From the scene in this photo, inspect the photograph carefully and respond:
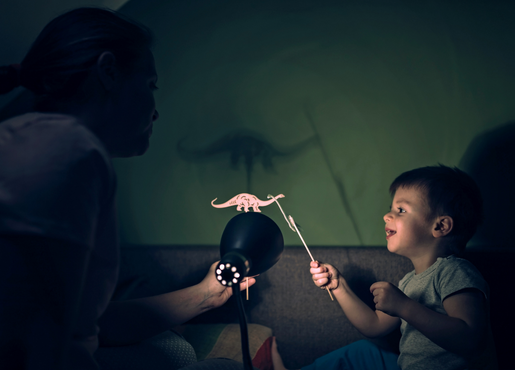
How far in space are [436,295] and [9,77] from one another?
119 centimetres

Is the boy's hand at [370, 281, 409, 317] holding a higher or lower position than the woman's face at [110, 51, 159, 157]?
lower

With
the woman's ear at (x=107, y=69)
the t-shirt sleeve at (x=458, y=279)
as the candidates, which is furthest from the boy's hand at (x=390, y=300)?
the woman's ear at (x=107, y=69)

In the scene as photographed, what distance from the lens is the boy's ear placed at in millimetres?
983

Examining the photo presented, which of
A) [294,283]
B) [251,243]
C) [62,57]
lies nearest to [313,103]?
[294,283]

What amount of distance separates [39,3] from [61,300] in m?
1.19

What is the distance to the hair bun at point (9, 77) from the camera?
0.54m

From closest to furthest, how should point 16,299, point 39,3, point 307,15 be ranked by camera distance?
point 16,299
point 39,3
point 307,15

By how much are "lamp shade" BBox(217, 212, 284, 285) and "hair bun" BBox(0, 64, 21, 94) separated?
0.51 m

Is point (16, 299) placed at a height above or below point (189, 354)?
above

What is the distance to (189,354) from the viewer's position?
0.82m

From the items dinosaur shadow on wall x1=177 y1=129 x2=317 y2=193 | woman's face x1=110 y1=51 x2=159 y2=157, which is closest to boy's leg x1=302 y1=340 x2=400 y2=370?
dinosaur shadow on wall x1=177 y1=129 x2=317 y2=193

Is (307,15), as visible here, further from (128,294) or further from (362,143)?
(128,294)

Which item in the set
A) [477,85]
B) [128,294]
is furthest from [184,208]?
[477,85]

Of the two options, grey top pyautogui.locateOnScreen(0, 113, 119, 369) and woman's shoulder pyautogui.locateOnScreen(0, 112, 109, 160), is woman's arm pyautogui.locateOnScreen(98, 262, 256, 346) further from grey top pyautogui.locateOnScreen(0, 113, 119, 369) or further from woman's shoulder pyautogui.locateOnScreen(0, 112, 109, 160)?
woman's shoulder pyautogui.locateOnScreen(0, 112, 109, 160)
